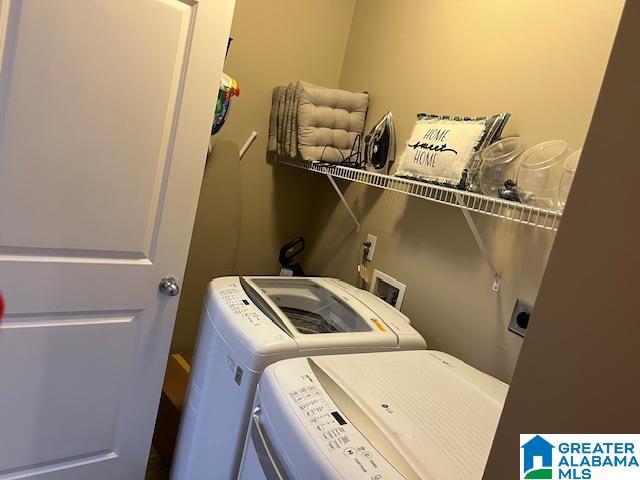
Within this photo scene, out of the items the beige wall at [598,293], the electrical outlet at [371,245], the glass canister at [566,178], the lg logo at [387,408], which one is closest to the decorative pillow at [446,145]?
the glass canister at [566,178]

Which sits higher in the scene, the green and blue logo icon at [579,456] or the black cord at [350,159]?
the black cord at [350,159]

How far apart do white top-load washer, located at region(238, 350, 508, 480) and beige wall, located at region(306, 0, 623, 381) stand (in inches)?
13.0

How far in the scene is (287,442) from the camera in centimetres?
97

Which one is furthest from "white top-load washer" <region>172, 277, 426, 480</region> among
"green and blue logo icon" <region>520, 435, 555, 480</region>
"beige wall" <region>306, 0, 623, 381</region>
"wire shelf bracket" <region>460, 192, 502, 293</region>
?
"green and blue logo icon" <region>520, 435, 555, 480</region>

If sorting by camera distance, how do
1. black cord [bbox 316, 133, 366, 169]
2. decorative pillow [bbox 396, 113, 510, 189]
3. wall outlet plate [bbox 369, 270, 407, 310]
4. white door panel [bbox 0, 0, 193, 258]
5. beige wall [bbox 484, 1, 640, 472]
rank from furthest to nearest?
black cord [bbox 316, 133, 366, 169] < wall outlet plate [bbox 369, 270, 407, 310] < decorative pillow [bbox 396, 113, 510, 189] < white door panel [bbox 0, 0, 193, 258] < beige wall [bbox 484, 1, 640, 472]

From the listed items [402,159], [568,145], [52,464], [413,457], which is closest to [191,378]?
[52,464]

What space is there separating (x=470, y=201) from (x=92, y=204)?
1.19 m

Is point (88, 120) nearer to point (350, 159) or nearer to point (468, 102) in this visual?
point (350, 159)

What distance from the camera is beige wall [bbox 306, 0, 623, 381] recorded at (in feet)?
4.51

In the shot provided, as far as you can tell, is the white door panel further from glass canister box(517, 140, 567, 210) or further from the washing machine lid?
glass canister box(517, 140, 567, 210)

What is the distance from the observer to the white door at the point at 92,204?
4.19ft

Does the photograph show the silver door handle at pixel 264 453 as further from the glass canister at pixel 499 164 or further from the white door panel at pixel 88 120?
the glass canister at pixel 499 164

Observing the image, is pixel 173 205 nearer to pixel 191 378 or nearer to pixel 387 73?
pixel 191 378

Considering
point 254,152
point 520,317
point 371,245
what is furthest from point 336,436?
point 254,152
